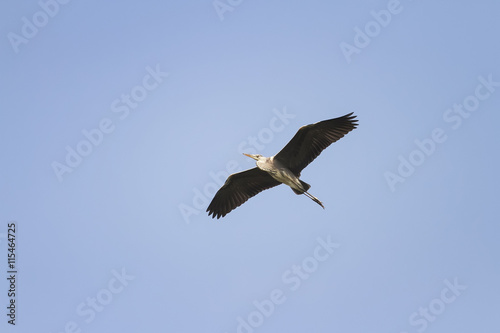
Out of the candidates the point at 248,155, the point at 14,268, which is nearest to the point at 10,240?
the point at 14,268

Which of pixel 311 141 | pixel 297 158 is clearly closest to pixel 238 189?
pixel 297 158

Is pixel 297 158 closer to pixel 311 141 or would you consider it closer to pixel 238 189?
→ pixel 311 141

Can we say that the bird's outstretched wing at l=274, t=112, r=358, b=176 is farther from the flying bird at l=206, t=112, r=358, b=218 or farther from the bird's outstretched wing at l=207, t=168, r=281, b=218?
the bird's outstretched wing at l=207, t=168, r=281, b=218

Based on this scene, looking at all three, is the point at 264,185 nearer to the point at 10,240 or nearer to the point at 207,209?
the point at 207,209

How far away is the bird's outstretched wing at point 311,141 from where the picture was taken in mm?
17156

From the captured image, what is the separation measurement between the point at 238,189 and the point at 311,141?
299cm

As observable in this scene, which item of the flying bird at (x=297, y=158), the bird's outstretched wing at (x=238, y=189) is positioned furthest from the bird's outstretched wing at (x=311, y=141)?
the bird's outstretched wing at (x=238, y=189)

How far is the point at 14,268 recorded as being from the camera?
1766 centimetres

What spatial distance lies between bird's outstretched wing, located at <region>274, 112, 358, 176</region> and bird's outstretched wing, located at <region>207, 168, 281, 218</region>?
131 cm

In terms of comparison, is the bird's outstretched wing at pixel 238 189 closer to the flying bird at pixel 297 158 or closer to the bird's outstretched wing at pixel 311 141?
the flying bird at pixel 297 158

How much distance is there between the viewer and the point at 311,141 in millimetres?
17547

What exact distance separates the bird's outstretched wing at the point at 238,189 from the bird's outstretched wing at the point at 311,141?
4.29 feet

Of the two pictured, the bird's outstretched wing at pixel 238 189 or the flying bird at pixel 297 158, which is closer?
the flying bird at pixel 297 158

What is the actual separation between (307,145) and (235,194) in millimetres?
3002
